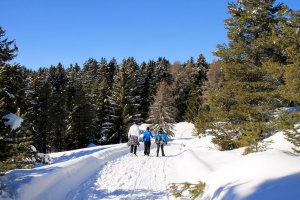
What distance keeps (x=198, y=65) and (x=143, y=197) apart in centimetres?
6925

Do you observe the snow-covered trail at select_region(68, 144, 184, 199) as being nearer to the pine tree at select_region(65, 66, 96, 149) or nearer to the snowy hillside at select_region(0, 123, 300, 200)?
the snowy hillside at select_region(0, 123, 300, 200)

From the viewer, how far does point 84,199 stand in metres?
9.06

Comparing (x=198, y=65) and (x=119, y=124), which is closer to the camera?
(x=119, y=124)

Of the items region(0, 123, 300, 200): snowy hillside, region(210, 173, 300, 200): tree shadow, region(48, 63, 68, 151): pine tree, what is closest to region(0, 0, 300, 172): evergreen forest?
region(48, 63, 68, 151): pine tree

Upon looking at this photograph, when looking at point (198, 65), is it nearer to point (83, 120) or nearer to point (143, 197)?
point (83, 120)

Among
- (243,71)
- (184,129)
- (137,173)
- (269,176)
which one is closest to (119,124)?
(184,129)

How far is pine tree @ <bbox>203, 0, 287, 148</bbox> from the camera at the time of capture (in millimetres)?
18094

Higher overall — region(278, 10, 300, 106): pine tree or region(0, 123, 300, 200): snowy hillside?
region(278, 10, 300, 106): pine tree

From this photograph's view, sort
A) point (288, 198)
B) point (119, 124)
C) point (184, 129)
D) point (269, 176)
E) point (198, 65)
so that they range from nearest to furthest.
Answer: point (288, 198)
point (269, 176)
point (119, 124)
point (184, 129)
point (198, 65)

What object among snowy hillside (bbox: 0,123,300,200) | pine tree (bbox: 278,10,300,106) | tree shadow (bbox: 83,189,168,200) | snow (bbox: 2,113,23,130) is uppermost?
pine tree (bbox: 278,10,300,106)

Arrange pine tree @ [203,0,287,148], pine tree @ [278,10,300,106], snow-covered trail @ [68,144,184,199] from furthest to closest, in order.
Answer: pine tree @ [203,0,287,148] → pine tree @ [278,10,300,106] → snow-covered trail @ [68,144,184,199]

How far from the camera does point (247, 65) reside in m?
19.7

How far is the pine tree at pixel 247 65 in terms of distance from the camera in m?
18.1

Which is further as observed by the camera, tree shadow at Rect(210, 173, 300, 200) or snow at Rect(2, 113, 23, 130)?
snow at Rect(2, 113, 23, 130)
